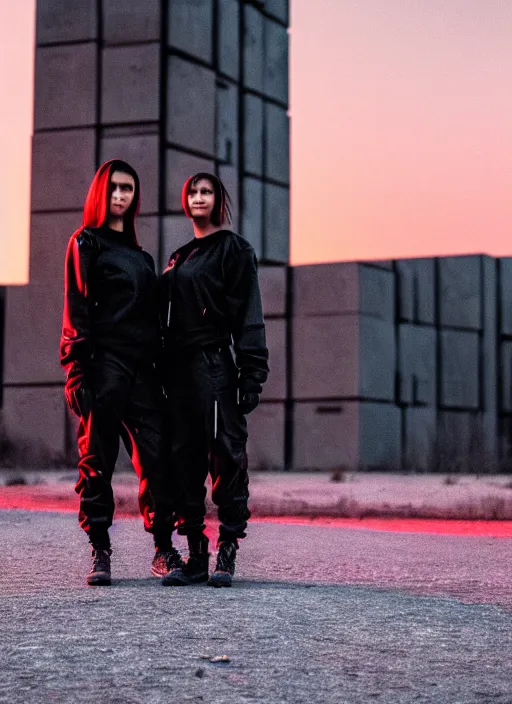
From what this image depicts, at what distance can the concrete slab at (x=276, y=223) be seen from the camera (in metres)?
22.9

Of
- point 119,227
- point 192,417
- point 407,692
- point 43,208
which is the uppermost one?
point 43,208

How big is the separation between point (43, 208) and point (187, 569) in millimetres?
15131

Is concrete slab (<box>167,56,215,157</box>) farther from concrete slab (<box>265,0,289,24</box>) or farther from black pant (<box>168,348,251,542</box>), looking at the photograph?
black pant (<box>168,348,251,542</box>)

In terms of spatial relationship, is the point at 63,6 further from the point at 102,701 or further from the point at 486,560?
the point at 102,701

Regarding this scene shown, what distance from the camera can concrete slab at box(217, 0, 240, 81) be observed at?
21.2 metres

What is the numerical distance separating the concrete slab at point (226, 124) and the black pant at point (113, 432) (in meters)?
15.6

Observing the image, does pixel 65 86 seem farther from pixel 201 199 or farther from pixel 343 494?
pixel 201 199

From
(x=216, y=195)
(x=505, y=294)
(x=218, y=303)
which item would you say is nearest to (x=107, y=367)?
(x=218, y=303)

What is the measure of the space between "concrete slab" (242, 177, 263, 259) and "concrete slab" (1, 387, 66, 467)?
4450mm

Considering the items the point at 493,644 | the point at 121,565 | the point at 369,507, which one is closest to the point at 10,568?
the point at 121,565

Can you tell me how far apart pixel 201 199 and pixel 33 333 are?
1476 centimetres

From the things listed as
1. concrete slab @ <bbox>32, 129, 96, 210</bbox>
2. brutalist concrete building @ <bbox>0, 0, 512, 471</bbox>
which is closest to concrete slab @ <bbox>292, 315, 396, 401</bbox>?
brutalist concrete building @ <bbox>0, 0, 512, 471</bbox>

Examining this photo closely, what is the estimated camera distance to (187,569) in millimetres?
5914

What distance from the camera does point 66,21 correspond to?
20625 mm
